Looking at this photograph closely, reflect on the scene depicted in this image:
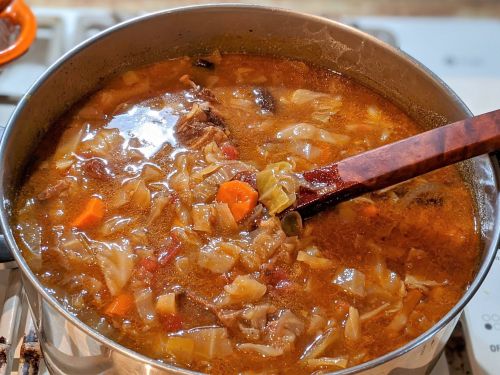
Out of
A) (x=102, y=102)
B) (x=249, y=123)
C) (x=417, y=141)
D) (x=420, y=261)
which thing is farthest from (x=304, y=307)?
(x=102, y=102)

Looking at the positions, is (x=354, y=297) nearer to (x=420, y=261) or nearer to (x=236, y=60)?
(x=420, y=261)

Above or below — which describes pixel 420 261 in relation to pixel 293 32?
below

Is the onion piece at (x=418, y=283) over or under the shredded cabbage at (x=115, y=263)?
over

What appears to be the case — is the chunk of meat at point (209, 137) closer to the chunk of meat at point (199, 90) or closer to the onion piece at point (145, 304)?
the chunk of meat at point (199, 90)

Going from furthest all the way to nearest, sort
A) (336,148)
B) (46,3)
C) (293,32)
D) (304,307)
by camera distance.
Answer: (46,3), (293,32), (336,148), (304,307)

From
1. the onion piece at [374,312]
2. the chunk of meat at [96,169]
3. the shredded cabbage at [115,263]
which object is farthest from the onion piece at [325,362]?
the chunk of meat at [96,169]

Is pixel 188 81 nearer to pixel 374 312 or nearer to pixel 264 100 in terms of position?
pixel 264 100

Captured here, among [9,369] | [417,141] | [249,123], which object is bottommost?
[9,369]
